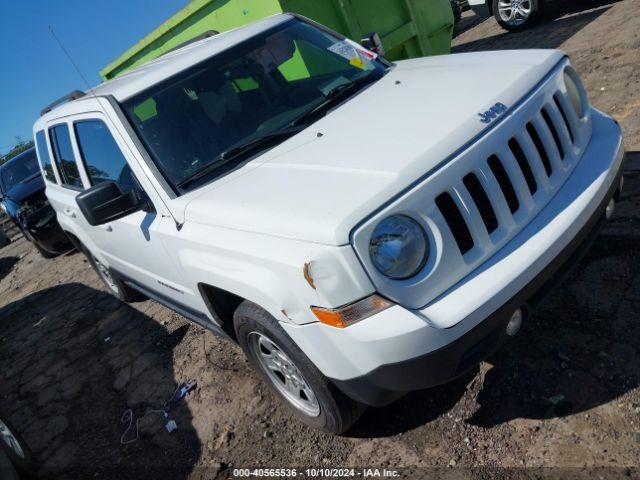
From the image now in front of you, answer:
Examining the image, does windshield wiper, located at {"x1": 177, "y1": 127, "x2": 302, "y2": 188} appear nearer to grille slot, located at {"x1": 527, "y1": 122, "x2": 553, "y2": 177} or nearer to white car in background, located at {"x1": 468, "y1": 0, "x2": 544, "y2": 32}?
grille slot, located at {"x1": 527, "y1": 122, "x2": 553, "y2": 177}

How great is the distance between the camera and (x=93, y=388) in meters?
4.15

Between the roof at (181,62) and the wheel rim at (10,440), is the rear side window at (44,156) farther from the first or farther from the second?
the wheel rim at (10,440)

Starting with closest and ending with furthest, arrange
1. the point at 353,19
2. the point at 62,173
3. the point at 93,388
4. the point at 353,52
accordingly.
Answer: the point at 353,52 < the point at 93,388 < the point at 62,173 < the point at 353,19

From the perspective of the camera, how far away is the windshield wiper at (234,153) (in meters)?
2.74

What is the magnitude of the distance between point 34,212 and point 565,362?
8.15 m

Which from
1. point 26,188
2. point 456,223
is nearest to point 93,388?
point 456,223

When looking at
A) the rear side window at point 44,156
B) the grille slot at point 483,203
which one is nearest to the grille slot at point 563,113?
the grille slot at point 483,203

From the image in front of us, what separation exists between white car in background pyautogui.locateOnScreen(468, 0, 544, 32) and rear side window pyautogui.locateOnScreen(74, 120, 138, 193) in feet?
24.1

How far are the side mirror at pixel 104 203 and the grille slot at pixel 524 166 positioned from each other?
2.06 m

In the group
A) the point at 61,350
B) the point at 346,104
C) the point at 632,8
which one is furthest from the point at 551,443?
the point at 632,8

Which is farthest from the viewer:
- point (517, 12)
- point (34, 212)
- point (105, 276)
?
point (517, 12)

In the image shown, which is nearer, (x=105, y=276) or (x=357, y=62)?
(x=357, y=62)

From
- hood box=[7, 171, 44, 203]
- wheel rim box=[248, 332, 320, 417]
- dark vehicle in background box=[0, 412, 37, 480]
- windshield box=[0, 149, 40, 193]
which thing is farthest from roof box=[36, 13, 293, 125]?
windshield box=[0, 149, 40, 193]

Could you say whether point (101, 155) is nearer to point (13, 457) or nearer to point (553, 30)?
point (13, 457)
